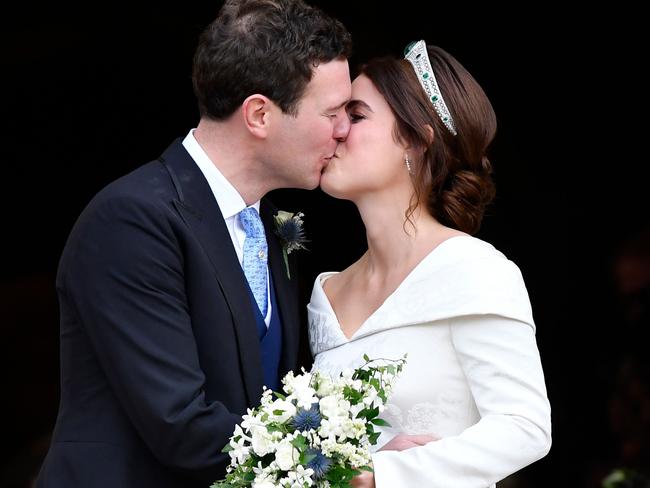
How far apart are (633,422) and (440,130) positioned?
4.27m

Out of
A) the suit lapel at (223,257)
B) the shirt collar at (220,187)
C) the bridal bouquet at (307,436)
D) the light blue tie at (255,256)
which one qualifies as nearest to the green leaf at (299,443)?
the bridal bouquet at (307,436)

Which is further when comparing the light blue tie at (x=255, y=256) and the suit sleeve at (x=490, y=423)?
the light blue tie at (x=255, y=256)

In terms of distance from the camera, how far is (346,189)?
3.47 meters

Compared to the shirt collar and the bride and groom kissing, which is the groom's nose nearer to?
the bride and groom kissing

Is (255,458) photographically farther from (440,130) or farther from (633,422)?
(633,422)

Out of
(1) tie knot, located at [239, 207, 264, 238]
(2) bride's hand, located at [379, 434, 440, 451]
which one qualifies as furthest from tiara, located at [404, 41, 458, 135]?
(2) bride's hand, located at [379, 434, 440, 451]

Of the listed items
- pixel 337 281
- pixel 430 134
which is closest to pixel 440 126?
pixel 430 134

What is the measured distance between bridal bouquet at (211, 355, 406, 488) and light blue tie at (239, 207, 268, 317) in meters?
0.55

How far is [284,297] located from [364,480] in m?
0.70

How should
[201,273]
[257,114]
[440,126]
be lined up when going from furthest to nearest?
[440,126], [257,114], [201,273]

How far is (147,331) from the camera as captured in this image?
2893 mm

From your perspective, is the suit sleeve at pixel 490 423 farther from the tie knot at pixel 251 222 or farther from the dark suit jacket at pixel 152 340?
the tie knot at pixel 251 222

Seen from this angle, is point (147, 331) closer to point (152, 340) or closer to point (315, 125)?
point (152, 340)

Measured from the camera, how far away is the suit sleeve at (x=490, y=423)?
297 cm
